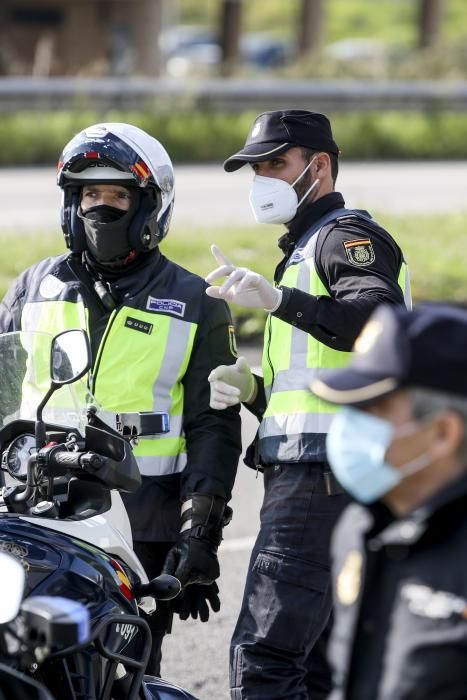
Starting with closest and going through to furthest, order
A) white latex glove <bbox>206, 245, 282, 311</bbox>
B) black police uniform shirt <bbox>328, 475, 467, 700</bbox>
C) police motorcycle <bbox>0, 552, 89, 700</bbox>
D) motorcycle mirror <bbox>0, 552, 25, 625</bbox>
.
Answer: black police uniform shirt <bbox>328, 475, 467, 700</bbox> < police motorcycle <bbox>0, 552, 89, 700</bbox> < motorcycle mirror <bbox>0, 552, 25, 625</bbox> < white latex glove <bbox>206, 245, 282, 311</bbox>

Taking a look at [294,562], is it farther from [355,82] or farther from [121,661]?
[355,82]

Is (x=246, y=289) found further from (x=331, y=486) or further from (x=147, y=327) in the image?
(x=331, y=486)

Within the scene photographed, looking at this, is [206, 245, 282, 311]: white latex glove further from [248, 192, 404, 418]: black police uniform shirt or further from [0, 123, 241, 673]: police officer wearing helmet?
[0, 123, 241, 673]: police officer wearing helmet

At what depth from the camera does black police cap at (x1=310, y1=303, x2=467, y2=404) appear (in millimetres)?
2260

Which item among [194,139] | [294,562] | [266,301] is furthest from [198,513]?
[194,139]

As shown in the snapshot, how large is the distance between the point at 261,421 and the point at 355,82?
18958mm

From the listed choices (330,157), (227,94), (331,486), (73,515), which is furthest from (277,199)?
(227,94)

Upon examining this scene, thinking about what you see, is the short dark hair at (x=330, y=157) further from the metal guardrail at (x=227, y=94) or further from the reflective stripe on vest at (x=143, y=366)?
the metal guardrail at (x=227, y=94)

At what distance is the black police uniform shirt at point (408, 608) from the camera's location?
2188mm

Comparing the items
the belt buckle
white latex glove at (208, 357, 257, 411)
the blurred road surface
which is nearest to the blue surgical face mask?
the belt buckle

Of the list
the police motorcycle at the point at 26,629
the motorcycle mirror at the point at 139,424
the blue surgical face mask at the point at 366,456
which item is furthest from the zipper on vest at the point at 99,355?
the blue surgical face mask at the point at 366,456

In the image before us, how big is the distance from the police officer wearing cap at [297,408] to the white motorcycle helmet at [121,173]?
1.02 ft

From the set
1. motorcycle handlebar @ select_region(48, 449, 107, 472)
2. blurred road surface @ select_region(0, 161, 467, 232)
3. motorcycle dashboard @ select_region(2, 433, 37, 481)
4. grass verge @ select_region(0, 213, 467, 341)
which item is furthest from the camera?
blurred road surface @ select_region(0, 161, 467, 232)

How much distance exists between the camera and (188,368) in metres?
4.24
